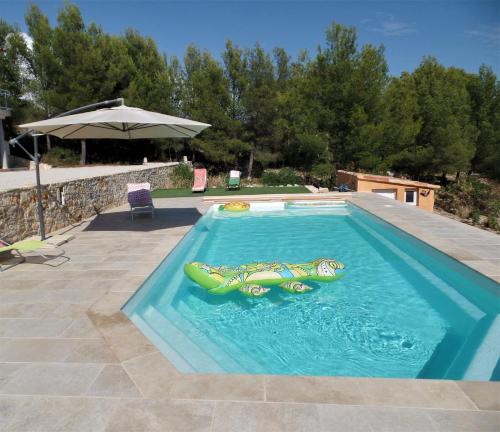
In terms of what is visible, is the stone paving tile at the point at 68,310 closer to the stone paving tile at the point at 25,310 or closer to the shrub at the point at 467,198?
the stone paving tile at the point at 25,310

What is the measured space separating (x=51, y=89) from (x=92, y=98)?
9.08 ft

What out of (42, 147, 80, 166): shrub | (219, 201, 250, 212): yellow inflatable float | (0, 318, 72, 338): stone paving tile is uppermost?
(42, 147, 80, 166): shrub

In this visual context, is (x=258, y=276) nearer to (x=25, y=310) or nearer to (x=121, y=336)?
(x=121, y=336)

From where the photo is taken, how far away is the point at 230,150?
21.9m

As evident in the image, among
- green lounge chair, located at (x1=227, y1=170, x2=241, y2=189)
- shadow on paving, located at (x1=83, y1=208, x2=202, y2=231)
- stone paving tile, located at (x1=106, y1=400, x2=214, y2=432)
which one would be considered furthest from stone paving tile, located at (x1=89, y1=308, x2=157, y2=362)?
green lounge chair, located at (x1=227, y1=170, x2=241, y2=189)

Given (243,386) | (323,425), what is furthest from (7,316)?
(323,425)

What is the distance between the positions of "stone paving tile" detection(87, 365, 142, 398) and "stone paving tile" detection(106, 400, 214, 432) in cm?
13

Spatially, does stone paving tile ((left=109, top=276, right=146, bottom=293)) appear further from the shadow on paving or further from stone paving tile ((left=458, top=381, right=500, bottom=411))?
stone paving tile ((left=458, top=381, right=500, bottom=411))

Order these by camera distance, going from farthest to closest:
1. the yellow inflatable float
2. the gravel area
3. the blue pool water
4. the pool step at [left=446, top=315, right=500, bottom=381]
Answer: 1. the yellow inflatable float
2. the gravel area
3. the blue pool water
4. the pool step at [left=446, top=315, right=500, bottom=381]

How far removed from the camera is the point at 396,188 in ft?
47.3

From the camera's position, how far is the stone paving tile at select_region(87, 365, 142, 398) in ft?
8.61

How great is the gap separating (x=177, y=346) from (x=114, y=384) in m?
1.00

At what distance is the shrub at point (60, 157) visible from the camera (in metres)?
23.2

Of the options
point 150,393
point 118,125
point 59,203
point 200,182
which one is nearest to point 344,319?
point 150,393
